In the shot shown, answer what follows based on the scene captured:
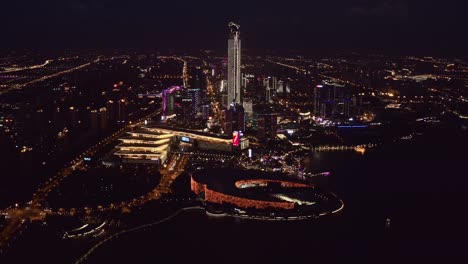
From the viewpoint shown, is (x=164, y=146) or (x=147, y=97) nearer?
(x=164, y=146)

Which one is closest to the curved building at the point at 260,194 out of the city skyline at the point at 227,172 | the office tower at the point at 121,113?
the city skyline at the point at 227,172

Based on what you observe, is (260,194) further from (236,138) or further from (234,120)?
(234,120)

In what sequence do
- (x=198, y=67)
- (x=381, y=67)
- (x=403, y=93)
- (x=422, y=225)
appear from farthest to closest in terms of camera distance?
(x=381, y=67)
(x=198, y=67)
(x=403, y=93)
(x=422, y=225)

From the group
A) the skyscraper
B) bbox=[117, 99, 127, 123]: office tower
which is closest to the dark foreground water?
the skyscraper

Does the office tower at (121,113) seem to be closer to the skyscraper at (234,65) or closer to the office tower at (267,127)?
the skyscraper at (234,65)

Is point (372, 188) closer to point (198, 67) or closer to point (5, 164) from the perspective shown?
point (5, 164)

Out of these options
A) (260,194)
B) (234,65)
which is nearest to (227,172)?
(260,194)

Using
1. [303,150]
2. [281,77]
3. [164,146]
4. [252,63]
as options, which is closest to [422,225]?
[303,150]
